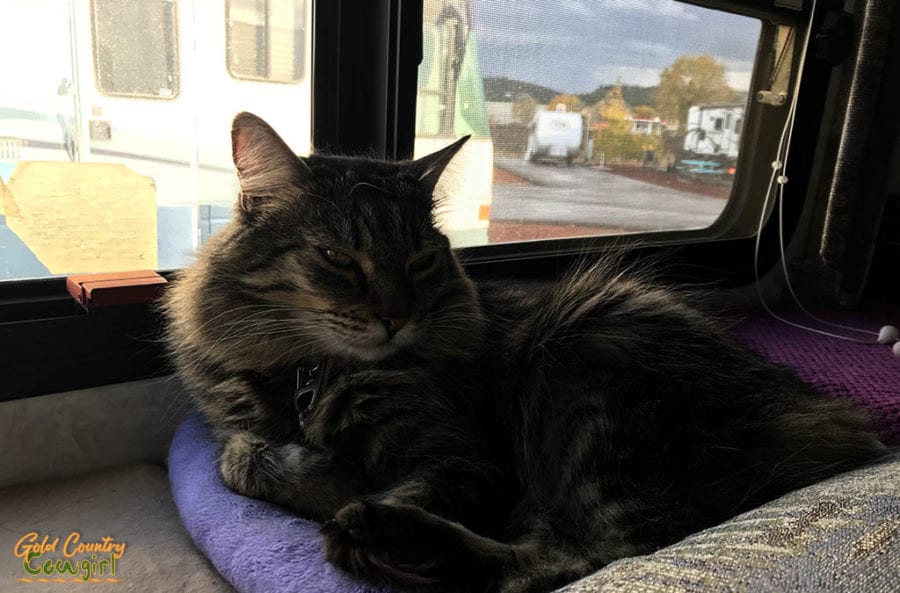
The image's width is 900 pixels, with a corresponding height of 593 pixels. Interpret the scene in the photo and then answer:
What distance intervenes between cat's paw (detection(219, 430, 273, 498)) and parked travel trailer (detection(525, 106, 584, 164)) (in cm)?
133

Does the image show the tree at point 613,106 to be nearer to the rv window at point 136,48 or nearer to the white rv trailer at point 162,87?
the white rv trailer at point 162,87

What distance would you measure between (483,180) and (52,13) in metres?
1.21

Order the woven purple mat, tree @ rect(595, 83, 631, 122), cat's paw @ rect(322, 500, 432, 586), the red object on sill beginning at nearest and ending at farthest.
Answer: cat's paw @ rect(322, 500, 432, 586), the red object on sill, the woven purple mat, tree @ rect(595, 83, 631, 122)

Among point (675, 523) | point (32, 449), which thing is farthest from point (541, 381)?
point (32, 449)

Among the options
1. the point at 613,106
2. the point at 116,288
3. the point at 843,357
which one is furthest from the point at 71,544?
the point at 843,357

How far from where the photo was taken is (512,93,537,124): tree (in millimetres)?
2033

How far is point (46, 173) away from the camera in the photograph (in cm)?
141

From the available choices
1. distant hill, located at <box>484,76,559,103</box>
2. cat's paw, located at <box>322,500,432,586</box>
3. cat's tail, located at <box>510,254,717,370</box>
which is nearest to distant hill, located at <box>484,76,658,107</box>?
distant hill, located at <box>484,76,559,103</box>

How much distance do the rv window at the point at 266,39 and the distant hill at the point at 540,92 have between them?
0.58 m

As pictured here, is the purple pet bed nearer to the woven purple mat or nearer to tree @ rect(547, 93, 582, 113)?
the woven purple mat

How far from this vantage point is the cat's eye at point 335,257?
117cm

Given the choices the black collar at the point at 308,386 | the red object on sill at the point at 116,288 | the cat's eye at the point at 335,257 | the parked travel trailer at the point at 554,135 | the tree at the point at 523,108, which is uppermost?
the tree at the point at 523,108

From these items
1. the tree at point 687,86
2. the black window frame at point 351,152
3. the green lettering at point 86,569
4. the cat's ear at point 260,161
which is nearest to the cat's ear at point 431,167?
Result: the cat's ear at point 260,161

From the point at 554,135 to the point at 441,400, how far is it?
126 centimetres
